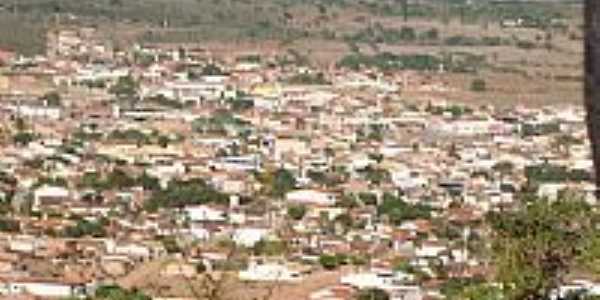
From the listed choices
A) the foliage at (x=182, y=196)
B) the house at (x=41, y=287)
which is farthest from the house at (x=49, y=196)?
the house at (x=41, y=287)

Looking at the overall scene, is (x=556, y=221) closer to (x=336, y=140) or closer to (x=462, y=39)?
(x=336, y=140)

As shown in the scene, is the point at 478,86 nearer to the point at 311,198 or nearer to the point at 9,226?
the point at 311,198

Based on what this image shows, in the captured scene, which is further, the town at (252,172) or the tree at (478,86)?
the tree at (478,86)

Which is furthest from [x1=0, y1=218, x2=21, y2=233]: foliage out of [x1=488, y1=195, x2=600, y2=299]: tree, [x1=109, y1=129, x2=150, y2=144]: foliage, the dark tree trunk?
the dark tree trunk

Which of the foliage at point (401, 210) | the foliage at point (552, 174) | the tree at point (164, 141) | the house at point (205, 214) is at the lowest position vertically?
the foliage at point (552, 174)

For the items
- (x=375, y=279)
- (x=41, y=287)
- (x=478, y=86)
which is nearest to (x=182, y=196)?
(x=375, y=279)

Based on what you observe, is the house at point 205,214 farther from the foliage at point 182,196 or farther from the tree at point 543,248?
the tree at point 543,248

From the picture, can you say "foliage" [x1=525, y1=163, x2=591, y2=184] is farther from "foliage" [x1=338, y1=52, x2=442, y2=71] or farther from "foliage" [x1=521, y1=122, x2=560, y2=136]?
"foliage" [x1=338, y1=52, x2=442, y2=71]
